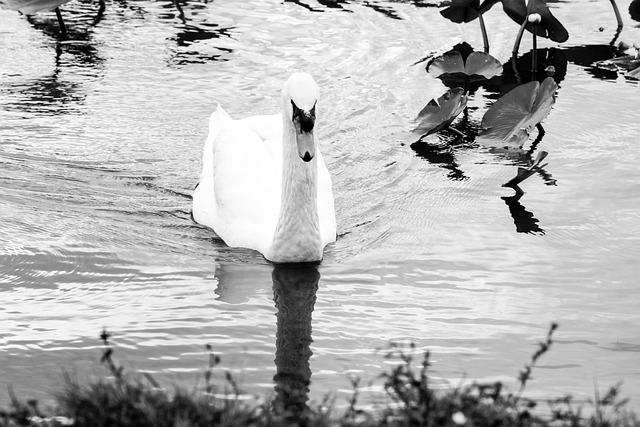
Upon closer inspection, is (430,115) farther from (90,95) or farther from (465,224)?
(90,95)

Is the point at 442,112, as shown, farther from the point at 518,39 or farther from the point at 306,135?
the point at 306,135

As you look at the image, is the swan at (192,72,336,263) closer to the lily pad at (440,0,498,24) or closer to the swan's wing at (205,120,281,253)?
the swan's wing at (205,120,281,253)

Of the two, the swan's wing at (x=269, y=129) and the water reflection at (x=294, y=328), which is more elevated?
the swan's wing at (x=269, y=129)

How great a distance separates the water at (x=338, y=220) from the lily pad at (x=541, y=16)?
44 centimetres

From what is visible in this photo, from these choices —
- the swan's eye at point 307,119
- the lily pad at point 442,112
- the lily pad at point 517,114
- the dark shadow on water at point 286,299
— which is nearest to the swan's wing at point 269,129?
the dark shadow on water at point 286,299

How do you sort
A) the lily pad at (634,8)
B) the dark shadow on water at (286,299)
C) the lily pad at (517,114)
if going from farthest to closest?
the lily pad at (634,8) < the lily pad at (517,114) < the dark shadow on water at (286,299)

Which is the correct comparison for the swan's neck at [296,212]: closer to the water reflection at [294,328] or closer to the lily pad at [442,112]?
the water reflection at [294,328]

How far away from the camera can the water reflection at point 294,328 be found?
5.89 meters

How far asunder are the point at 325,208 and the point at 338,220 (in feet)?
1.24

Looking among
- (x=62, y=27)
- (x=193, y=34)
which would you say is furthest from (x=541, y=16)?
(x=62, y=27)

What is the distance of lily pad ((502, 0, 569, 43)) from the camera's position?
12.0 metres

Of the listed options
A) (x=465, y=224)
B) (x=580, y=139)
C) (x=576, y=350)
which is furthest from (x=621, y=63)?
(x=576, y=350)

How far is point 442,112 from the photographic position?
10.2 m

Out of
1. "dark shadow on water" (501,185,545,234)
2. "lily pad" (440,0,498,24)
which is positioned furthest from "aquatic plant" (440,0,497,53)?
"dark shadow on water" (501,185,545,234)
